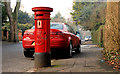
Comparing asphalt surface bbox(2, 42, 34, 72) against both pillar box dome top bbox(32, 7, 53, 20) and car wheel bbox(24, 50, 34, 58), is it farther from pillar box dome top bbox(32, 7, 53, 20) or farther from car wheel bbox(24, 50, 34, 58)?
pillar box dome top bbox(32, 7, 53, 20)

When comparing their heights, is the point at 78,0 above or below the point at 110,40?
above

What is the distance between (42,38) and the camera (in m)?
7.04

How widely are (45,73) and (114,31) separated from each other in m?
2.91

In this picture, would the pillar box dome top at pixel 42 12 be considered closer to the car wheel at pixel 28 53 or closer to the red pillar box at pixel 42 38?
the red pillar box at pixel 42 38

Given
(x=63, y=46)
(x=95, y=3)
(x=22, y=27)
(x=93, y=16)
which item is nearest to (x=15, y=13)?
(x=93, y=16)

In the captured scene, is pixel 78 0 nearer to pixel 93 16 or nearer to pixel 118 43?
pixel 93 16

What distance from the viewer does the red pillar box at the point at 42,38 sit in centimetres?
693

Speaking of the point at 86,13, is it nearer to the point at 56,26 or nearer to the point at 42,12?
the point at 56,26

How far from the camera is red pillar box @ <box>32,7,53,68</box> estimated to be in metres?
6.93

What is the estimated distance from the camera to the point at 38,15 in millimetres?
7148

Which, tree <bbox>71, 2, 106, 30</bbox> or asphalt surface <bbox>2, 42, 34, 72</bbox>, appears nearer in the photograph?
asphalt surface <bbox>2, 42, 34, 72</bbox>

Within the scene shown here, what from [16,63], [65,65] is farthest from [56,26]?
[65,65]

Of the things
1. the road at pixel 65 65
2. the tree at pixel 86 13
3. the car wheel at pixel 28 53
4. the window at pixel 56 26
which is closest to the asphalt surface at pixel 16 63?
the road at pixel 65 65

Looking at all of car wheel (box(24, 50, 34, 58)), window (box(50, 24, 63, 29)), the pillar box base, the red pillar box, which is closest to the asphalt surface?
car wheel (box(24, 50, 34, 58))
